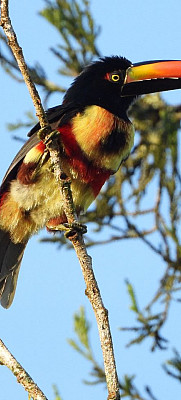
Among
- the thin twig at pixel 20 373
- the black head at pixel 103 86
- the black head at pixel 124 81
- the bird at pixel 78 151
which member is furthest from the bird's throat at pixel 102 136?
the thin twig at pixel 20 373

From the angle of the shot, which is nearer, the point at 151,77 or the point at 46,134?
the point at 46,134

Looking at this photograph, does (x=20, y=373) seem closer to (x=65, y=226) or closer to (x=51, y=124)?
(x=65, y=226)

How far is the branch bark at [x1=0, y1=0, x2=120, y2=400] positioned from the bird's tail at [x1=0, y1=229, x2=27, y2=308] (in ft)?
4.30

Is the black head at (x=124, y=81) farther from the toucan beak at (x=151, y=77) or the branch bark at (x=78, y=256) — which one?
the branch bark at (x=78, y=256)

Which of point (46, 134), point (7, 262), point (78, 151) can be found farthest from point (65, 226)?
point (7, 262)

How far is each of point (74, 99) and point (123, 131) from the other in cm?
44

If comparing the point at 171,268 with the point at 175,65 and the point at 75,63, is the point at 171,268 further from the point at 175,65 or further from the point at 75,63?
the point at 75,63

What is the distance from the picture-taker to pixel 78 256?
3.38m

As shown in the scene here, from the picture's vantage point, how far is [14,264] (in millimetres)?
4965

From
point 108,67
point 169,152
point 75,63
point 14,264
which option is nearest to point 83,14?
point 75,63

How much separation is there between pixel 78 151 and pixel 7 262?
106cm

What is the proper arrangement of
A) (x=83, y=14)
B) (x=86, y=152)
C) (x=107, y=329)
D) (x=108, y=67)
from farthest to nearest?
1. (x=83, y=14)
2. (x=108, y=67)
3. (x=86, y=152)
4. (x=107, y=329)

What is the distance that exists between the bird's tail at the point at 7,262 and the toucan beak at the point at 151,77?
129cm

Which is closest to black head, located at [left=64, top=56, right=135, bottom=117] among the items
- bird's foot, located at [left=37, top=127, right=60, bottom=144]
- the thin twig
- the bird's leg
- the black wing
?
the black wing
